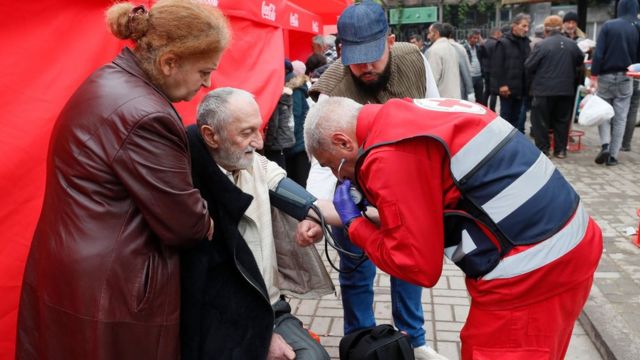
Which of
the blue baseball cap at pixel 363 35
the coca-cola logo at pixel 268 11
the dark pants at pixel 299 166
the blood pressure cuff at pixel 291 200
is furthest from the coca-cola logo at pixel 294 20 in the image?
the blood pressure cuff at pixel 291 200

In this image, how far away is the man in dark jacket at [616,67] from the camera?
7465 mm

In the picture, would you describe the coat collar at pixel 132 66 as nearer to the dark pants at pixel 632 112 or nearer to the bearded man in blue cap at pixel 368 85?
the bearded man in blue cap at pixel 368 85

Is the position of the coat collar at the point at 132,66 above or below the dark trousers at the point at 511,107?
above

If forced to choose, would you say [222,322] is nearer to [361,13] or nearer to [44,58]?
[44,58]

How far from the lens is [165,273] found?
5.76 ft

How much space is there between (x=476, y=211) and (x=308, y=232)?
736mm

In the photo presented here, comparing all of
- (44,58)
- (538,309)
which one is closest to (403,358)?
(538,309)

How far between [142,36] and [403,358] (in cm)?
160

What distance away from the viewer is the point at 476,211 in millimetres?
1800

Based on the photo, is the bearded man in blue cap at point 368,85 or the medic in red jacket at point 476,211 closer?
the medic in red jacket at point 476,211

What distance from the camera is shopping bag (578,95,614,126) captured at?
7.09 metres

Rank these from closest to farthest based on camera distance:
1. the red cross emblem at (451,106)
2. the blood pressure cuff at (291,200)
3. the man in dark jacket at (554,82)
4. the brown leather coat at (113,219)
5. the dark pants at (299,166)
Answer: the brown leather coat at (113,219) → the red cross emblem at (451,106) → the blood pressure cuff at (291,200) → the dark pants at (299,166) → the man in dark jacket at (554,82)

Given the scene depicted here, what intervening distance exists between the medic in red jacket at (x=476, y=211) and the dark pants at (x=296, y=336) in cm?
64

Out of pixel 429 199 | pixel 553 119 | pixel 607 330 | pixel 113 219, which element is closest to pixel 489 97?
pixel 553 119
